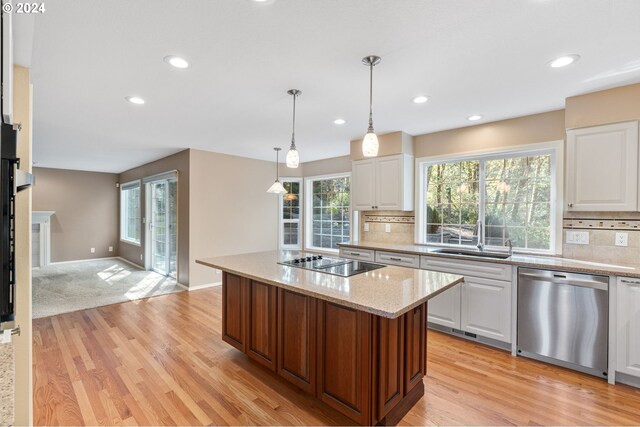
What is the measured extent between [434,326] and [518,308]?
3.08ft

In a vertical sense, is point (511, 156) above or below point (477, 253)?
above

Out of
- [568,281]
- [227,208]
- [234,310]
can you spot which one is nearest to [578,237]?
[568,281]

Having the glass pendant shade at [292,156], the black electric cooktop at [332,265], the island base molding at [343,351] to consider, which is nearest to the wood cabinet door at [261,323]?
the island base molding at [343,351]

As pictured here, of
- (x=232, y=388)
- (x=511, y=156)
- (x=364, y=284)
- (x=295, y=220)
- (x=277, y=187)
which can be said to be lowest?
(x=232, y=388)

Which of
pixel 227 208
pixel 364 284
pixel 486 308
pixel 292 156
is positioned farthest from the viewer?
pixel 227 208

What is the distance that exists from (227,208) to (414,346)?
167 inches

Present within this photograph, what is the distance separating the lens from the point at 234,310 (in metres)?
2.81

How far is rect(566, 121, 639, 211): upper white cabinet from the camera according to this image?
256 cm

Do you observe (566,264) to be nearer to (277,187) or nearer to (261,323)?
(261,323)

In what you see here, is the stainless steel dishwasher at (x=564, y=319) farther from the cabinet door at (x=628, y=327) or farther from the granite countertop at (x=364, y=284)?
the granite countertop at (x=364, y=284)

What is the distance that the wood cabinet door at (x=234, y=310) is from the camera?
271 cm

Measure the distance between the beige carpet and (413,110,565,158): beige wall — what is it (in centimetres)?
451

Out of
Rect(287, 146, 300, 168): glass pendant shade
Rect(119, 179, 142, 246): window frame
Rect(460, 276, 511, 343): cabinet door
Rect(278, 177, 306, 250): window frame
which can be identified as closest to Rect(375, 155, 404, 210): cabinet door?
Rect(460, 276, 511, 343): cabinet door

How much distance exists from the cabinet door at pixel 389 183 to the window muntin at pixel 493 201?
48cm
